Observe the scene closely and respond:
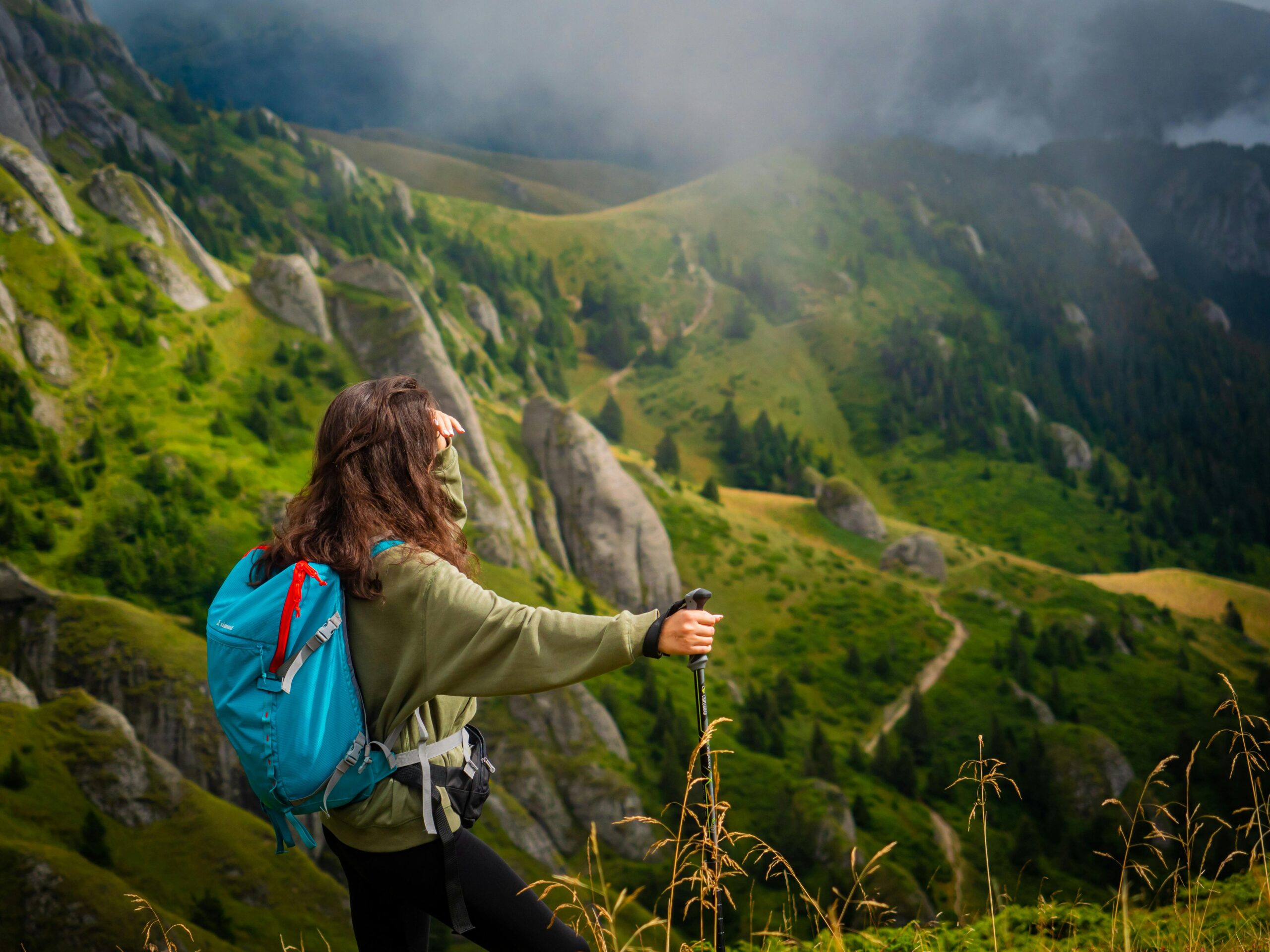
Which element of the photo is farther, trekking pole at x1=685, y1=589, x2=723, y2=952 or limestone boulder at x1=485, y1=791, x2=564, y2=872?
limestone boulder at x1=485, y1=791, x2=564, y2=872

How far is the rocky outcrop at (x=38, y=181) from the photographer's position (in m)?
47.6

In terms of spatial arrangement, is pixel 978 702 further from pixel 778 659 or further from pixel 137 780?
pixel 137 780

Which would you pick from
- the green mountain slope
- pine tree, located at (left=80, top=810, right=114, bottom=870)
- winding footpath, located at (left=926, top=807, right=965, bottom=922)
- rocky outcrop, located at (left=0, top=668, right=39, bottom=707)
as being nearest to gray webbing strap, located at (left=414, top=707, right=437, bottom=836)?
the green mountain slope

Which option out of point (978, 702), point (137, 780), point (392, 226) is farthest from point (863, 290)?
point (137, 780)

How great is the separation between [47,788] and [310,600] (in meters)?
27.2

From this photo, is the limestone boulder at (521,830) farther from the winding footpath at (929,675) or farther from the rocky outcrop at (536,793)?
the winding footpath at (929,675)

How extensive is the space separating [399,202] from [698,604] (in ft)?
535

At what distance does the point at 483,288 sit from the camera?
14325 cm

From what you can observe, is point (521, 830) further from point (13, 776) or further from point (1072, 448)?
point (1072, 448)

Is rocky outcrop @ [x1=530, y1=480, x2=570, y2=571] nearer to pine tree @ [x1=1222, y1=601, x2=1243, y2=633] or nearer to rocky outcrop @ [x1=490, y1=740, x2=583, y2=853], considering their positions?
rocky outcrop @ [x1=490, y1=740, x2=583, y2=853]

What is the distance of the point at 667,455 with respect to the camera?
10644cm

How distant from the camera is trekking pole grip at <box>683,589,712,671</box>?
10.3ft

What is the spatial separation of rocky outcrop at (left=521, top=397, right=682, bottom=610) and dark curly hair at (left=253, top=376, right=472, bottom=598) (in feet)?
185

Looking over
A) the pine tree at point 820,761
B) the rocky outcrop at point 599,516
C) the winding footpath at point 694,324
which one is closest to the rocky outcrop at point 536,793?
the pine tree at point 820,761
